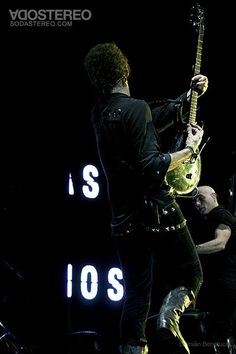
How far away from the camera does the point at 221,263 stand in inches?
212

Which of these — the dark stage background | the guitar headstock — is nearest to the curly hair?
the guitar headstock

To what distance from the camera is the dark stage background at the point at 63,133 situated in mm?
6238

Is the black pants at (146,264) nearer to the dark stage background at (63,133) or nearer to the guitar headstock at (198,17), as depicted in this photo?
the guitar headstock at (198,17)

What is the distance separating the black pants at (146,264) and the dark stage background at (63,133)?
2934 millimetres

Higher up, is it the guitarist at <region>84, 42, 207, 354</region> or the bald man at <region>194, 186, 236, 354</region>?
the guitarist at <region>84, 42, 207, 354</region>

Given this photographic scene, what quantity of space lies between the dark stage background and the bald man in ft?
4.47

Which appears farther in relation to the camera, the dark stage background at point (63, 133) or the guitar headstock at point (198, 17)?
the dark stage background at point (63, 133)

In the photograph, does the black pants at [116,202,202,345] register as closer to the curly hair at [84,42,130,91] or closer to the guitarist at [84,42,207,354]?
the guitarist at [84,42,207,354]

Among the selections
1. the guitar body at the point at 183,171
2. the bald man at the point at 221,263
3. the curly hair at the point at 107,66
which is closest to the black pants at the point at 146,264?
the guitar body at the point at 183,171

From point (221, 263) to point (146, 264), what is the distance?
2318mm

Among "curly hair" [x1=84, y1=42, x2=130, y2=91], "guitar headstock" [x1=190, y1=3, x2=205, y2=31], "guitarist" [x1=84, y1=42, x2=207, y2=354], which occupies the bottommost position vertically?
"guitarist" [x1=84, y1=42, x2=207, y2=354]

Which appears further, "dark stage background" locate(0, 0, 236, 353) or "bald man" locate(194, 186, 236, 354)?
"dark stage background" locate(0, 0, 236, 353)

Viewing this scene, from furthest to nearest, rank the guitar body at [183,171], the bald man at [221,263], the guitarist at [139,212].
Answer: the bald man at [221,263] → the guitar body at [183,171] → the guitarist at [139,212]

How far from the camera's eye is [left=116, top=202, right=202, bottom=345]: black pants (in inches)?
126
